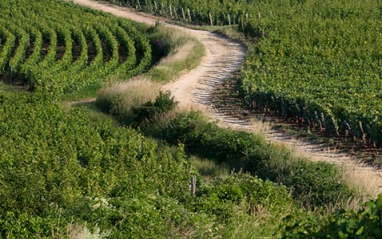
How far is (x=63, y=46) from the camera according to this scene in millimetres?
44094

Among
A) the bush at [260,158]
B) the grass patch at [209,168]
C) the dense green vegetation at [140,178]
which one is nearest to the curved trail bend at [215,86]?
the bush at [260,158]

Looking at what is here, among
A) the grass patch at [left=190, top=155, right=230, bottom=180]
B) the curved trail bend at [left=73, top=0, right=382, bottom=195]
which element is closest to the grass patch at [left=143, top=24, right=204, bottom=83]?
the curved trail bend at [left=73, top=0, right=382, bottom=195]

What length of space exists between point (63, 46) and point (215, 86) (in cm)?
1267

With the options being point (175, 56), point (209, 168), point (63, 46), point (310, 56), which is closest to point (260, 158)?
point (209, 168)

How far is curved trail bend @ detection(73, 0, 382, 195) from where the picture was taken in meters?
22.2

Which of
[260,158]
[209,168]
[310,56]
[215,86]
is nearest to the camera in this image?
[260,158]

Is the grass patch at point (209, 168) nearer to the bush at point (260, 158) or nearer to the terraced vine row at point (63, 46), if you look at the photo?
the bush at point (260, 158)

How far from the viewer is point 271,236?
12992 mm

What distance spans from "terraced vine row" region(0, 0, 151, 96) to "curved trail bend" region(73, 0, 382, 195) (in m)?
2.85

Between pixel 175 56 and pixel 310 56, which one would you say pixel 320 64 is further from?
pixel 175 56

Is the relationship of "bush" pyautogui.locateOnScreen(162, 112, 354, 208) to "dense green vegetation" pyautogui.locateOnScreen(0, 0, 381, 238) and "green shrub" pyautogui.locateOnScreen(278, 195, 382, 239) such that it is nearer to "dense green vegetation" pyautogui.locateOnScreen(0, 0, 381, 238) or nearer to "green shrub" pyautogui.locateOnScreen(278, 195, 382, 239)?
"dense green vegetation" pyautogui.locateOnScreen(0, 0, 381, 238)

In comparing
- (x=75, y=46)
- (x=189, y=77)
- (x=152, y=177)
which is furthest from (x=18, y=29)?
Answer: (x=152, y=177)

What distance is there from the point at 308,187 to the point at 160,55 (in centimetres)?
2359

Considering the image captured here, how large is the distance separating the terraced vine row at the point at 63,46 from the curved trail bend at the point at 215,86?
2.85 m
